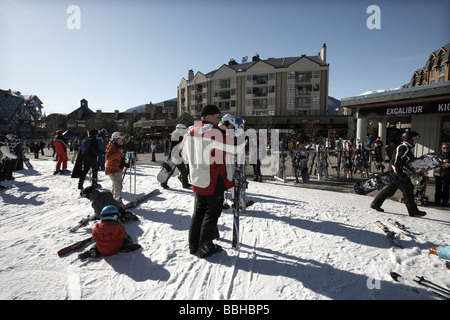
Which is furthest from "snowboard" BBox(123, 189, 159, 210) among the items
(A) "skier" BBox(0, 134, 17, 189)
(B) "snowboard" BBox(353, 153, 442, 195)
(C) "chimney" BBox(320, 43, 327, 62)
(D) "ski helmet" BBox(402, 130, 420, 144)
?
(C) "chimney" BBox(320, 43, 327, 62)

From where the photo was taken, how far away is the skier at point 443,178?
5418 millimetres

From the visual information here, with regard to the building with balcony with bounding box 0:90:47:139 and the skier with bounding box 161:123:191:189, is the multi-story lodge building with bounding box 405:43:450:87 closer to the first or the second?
the skier with bounding box 161:123:191:189

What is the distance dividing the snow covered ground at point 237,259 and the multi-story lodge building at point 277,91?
3379 centimetres

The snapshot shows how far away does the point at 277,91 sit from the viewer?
140ft

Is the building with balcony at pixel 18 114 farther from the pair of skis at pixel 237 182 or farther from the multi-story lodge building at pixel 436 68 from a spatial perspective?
the multi-story lodge building at pixel 436 68

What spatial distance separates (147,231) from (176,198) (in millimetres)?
2240

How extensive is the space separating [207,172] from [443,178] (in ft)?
20.0

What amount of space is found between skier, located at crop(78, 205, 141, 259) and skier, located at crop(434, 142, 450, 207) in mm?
6823

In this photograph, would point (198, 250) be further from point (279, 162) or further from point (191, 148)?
point (279, 162)

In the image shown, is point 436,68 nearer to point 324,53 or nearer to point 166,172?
point 324,53

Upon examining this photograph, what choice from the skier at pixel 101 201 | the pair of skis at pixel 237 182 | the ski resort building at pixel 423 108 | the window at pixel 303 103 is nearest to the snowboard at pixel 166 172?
the skier at pixel 101 201
